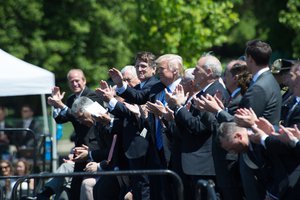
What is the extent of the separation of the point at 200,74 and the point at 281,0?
63.5ft

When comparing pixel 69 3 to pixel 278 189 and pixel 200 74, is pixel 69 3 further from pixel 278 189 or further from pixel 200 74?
pixel 278 189

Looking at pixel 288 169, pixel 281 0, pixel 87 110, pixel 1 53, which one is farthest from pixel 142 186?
pixel 281 0

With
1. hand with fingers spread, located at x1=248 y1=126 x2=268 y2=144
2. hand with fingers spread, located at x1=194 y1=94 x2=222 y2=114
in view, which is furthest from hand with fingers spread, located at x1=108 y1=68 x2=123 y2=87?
hand with fingers spread, located at x1=248 y1=126 x2=268 y2=144

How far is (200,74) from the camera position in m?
9.25

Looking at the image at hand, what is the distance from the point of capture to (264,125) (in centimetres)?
761

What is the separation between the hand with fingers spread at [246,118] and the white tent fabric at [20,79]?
5.79 metres

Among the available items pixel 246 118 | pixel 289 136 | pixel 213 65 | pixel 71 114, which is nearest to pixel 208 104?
pixel 213 65

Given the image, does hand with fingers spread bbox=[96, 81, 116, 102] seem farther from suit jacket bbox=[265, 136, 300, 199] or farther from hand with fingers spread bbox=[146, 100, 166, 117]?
suit jacket bbox=[265, 136, 300, 199]

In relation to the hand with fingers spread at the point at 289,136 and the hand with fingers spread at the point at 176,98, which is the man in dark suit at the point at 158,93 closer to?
the hand with fingers spread at the point at 176,98

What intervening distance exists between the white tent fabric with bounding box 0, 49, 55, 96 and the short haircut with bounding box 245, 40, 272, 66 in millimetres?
5281

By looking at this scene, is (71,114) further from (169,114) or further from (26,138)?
(26,138)

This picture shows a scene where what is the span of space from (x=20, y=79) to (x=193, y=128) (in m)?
4.68

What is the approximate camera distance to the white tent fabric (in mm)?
12805

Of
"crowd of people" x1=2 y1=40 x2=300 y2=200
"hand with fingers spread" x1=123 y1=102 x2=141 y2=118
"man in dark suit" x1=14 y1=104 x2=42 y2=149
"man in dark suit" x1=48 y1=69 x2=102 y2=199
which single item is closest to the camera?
"crowd of people" x1=2 y1=40 x2=300 y2=200
